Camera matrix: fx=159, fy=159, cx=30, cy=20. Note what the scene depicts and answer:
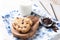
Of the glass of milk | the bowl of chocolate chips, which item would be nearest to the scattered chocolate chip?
the bowl of chocolate chips

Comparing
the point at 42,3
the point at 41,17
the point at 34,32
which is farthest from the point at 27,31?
the point at 42,3

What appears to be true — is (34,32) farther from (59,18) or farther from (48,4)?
(48,4)

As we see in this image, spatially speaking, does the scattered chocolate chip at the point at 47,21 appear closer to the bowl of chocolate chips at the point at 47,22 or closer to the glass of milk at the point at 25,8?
the bowl of chocolate chips at the point at 47,22

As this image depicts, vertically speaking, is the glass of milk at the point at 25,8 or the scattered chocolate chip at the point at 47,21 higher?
the glass of milk at the point at 25,8

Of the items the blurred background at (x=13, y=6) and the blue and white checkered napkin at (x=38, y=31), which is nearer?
the blue and white checkered napkin at (x=38, y=31)

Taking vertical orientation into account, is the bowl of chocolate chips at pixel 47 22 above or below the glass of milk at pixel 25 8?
below

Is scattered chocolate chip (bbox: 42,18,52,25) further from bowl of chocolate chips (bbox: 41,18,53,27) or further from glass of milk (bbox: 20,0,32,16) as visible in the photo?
glass of milk (bbox: 20,0,32,16)

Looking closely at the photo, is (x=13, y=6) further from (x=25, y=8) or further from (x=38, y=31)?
(x=38, y=31)

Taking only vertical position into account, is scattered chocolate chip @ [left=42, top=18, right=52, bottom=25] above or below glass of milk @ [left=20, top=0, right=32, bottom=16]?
below

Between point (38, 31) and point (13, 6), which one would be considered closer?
point (38, 31)

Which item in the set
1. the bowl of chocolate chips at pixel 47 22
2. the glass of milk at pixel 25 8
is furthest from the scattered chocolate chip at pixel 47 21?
the glass of milk at pixel 25 8

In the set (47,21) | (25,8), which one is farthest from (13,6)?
(47,21)
